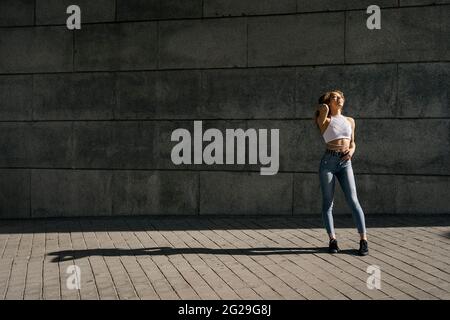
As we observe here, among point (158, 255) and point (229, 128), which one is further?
point (229, 128)

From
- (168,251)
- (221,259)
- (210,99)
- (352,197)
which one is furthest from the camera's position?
(210,99)

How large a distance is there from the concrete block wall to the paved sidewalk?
596mm

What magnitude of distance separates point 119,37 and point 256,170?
3377 millimetres

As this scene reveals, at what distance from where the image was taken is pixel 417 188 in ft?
27.5

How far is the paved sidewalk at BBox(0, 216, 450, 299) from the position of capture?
4.75 m

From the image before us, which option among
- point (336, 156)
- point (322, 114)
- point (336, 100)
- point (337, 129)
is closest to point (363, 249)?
point (336, 156)

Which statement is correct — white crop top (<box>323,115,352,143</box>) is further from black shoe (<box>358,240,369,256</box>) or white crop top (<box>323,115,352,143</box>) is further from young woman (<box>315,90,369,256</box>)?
black shoe (<box>358,240,369,256</box>)

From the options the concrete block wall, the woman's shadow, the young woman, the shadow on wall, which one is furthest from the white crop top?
the concrete block wall

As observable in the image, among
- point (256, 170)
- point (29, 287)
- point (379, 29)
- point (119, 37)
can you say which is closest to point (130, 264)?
point (29, 287)

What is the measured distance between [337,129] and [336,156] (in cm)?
32

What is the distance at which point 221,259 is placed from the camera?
235 inches

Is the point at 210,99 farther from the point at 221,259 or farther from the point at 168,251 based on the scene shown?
the point at 221,259

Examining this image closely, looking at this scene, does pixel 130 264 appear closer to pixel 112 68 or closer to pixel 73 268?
pixel 73 268

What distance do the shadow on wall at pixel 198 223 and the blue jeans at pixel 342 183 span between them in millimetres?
1656
